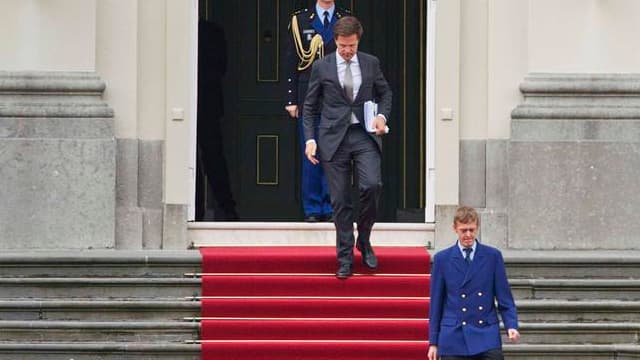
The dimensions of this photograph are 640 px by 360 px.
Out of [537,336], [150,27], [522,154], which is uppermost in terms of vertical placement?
[150,27]

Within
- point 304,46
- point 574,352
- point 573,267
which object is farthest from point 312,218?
point 574,352

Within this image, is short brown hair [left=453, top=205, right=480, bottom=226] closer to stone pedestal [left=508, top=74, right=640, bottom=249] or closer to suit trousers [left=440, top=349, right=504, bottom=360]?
suit trousers [left=440, top=349, right=504, bottom=360]

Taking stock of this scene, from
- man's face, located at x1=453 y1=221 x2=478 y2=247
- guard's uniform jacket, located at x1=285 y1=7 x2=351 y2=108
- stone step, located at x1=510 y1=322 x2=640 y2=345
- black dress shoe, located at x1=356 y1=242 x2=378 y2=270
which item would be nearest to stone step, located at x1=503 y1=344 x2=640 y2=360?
stone step, located at x1=510 y1=322 x2=640 y2=345

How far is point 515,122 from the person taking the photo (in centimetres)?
1714

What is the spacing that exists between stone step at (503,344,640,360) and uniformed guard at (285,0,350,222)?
287 centimetres

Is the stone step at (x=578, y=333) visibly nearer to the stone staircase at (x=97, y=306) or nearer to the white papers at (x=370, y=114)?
the white papers at (x=370, y=114)

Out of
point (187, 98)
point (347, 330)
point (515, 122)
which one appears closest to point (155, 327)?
point (347, 330)

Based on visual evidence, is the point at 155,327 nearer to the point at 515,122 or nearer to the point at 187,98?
the point at 187,98

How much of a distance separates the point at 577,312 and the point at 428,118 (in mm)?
2758

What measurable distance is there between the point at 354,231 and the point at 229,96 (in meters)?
2.47

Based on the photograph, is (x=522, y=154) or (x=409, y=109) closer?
(x=522, y=154)

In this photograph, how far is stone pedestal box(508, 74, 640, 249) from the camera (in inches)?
668

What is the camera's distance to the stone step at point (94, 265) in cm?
1602

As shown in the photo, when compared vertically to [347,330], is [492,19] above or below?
above
